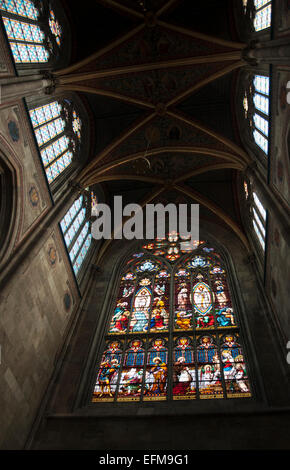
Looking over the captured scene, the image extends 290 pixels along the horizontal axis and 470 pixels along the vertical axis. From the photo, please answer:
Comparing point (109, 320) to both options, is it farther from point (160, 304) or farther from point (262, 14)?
point (262, 14)

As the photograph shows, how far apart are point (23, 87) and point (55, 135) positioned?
9.14 ft

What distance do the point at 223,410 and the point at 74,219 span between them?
7737 mm

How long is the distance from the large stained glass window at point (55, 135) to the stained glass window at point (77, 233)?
1.47 meters

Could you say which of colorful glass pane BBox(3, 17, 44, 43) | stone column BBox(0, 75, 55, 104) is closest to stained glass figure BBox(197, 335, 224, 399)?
stone column BBox(0, 75, 55, 104)

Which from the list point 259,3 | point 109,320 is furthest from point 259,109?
point 109,320

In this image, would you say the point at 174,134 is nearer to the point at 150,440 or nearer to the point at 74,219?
the point at 74,219

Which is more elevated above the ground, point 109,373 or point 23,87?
point 23,87

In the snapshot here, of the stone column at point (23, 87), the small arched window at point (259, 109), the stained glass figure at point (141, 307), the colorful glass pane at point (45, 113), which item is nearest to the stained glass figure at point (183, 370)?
the stained glass figure at point (141, 307)

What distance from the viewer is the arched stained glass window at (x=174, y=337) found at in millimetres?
9125

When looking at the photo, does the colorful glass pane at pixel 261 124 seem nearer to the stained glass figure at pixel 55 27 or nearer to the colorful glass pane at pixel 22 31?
the colorful glass pane at pixel 22 31

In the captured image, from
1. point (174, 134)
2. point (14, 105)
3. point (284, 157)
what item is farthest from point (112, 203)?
point (284, 157)

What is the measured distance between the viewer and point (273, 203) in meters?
9.09

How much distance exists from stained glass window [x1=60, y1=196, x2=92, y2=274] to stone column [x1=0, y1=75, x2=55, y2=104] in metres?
3.96

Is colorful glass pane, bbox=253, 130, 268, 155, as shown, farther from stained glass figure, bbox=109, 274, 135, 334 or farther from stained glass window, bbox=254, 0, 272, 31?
stained glass figure, bbox=109, 274, 135, 334
